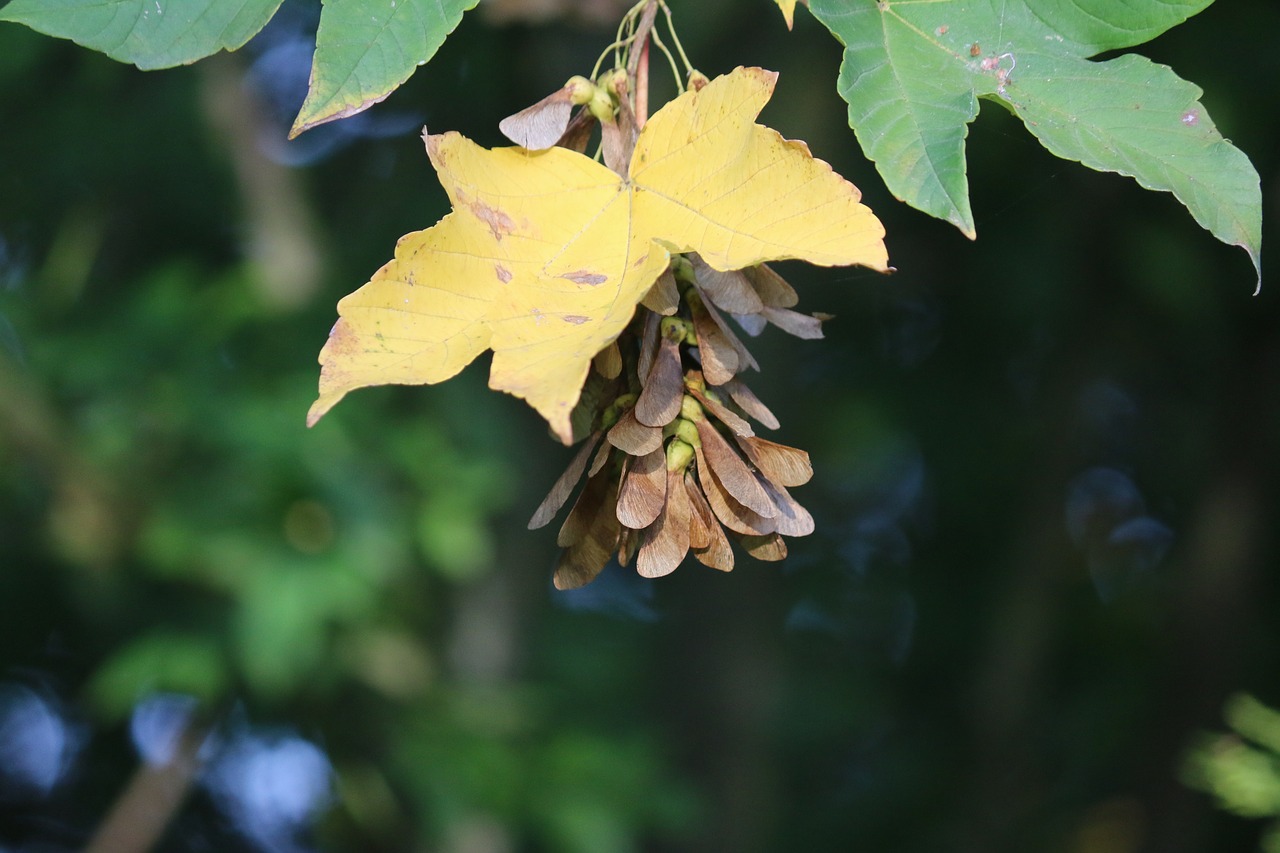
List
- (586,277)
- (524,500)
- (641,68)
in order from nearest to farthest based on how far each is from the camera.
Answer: (586,277)
(641,68)
(524,500)

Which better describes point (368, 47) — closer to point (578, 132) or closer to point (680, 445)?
point (578, 132)

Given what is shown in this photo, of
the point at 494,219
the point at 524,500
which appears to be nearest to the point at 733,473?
the point at 494,219

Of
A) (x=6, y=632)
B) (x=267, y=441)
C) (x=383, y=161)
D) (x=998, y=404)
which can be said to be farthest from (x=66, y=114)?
(x=998, y=404)

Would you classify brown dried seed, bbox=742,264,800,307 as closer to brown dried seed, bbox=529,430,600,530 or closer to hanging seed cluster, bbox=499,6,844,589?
hanging seed cluster, bbox=499,6,844,589

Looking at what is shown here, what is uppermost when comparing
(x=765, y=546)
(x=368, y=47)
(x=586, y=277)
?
(x=368, y=47)

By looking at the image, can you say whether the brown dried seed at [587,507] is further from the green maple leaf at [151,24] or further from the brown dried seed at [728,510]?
the green maple leaf at [151,24]

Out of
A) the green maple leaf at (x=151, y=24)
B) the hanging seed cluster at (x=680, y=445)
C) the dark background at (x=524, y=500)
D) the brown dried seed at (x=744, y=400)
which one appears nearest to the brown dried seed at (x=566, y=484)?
the hanging seed cluster at (x=680, y=445)

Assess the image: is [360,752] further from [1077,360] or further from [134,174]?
[1077,360]
